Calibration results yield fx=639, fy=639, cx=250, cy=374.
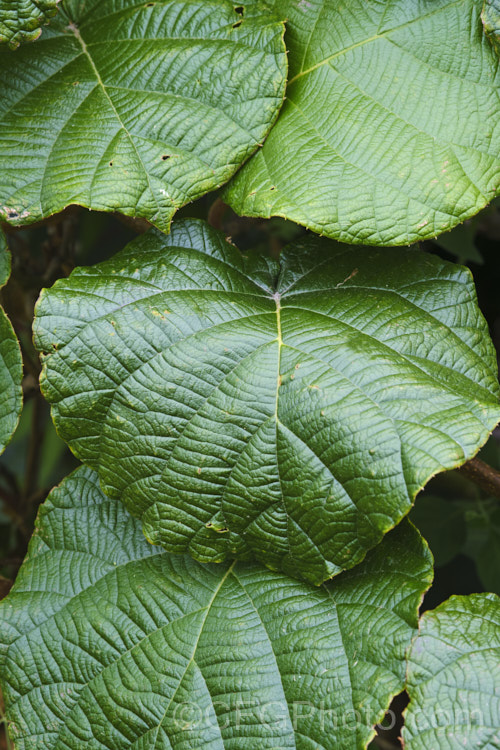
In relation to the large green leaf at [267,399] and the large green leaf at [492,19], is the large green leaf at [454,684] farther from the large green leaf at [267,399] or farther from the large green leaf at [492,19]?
the large green leaf at [492,19]

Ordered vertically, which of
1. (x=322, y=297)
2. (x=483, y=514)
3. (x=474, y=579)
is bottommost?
(x=474, y=579)

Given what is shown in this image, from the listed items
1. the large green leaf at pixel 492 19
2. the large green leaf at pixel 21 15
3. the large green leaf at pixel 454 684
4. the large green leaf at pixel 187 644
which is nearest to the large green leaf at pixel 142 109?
the large green leaf at pixel 21 15

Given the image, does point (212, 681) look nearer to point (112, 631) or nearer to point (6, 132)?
point (112, 631)

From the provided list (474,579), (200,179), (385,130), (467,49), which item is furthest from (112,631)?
(474,579)

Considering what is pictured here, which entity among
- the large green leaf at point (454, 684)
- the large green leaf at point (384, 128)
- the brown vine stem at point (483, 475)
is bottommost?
the large green leaf at point (454, 684)

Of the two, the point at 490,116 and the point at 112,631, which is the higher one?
the point at 490,116

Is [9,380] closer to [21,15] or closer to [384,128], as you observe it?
[21,15]
